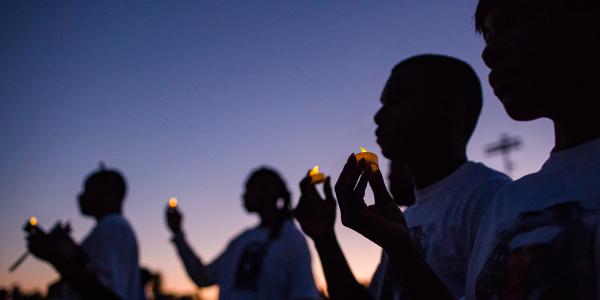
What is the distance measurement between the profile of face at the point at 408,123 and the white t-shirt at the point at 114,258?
3.74m

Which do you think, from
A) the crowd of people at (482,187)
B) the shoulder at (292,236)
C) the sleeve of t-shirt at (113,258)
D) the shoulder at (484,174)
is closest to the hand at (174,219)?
the sleeve of t-shirt at (113,258)

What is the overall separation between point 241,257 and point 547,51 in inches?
199

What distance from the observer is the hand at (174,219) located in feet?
22.2

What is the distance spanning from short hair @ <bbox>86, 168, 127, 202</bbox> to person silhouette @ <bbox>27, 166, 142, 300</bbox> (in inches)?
14.0

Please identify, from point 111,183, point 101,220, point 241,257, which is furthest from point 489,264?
point 111,183

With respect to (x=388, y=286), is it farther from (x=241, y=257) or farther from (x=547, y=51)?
(x=241, y=257)

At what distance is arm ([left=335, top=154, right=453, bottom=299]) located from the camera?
202 cm

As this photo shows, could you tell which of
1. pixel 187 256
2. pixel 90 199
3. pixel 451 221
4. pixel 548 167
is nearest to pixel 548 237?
pixel 548 167

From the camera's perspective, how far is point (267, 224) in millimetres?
6766

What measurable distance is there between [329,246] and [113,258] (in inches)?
138

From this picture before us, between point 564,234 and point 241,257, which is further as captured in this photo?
point 241,257

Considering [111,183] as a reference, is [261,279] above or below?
below

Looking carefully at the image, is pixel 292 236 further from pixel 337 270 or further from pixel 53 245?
pixel 337 270

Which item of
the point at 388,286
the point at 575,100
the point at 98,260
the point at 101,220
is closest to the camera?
the point at 575,100
